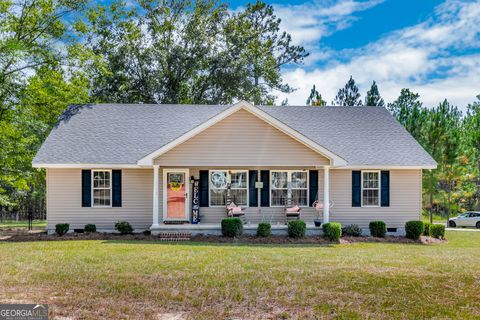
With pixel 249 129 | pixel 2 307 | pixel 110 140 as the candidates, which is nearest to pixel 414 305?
pixel 2 307

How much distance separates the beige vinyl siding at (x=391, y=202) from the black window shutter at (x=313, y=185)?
65 centimetres

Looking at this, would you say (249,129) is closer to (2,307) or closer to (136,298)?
(136,298)

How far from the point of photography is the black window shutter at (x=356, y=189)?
715 inches

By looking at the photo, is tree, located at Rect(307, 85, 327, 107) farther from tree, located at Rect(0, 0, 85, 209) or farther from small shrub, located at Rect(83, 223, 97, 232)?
small shrub, located at Rect(83, 223, 97, 232)

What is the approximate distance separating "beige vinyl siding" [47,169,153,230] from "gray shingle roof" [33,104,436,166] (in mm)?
772

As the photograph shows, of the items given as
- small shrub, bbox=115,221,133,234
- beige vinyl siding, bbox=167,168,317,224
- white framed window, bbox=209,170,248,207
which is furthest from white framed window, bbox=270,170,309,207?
small shrub, bbox=115,221,133,234

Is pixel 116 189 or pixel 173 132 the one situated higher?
pixel 173 132

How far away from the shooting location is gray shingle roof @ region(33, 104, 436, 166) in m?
17.6

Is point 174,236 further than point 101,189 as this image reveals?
No

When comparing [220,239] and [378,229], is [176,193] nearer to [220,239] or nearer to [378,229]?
[220,239]

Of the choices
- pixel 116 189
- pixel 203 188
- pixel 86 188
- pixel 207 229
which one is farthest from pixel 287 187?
pixel 86 188

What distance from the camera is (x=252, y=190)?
58.6ft

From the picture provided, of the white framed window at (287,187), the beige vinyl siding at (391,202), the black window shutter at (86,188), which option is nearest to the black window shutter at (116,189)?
the black window shutter at (86,188)
